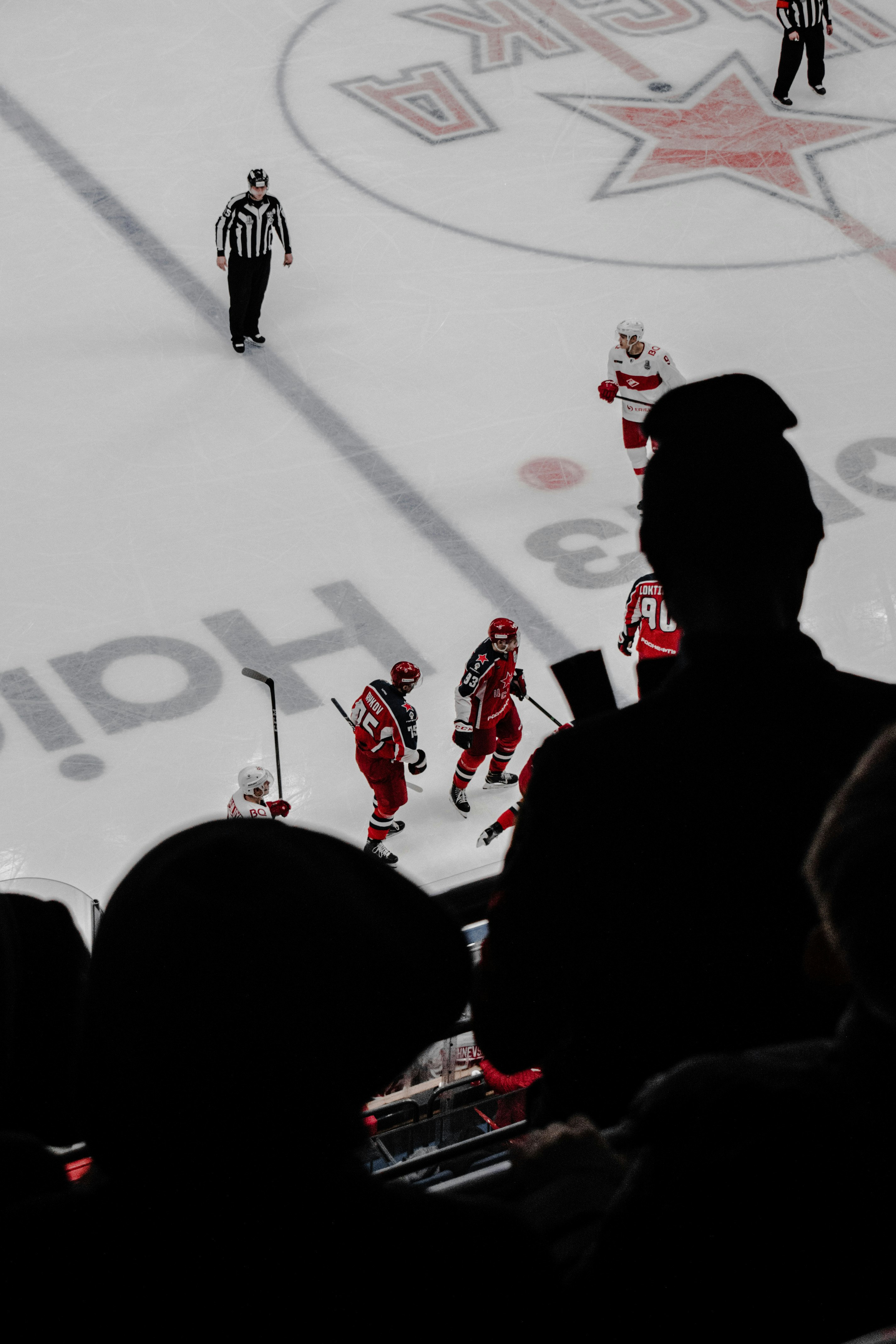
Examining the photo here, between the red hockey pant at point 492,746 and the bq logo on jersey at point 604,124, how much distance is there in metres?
4.93

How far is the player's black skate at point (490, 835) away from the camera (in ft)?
23.0

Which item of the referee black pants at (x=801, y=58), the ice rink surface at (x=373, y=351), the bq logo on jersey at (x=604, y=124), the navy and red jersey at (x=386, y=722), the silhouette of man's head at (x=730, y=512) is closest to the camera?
the silhouette of man's head at (x=730, y=512)

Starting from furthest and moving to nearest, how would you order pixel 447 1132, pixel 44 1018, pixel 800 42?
pixel 800 42, pixel 447 1132, pixel 44 1018

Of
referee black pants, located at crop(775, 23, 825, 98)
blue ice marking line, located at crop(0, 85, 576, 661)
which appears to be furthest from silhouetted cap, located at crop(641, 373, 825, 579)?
referee black pants, located at crop(775, 23, 825, 98)

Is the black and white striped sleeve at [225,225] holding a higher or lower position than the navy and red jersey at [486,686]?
higher

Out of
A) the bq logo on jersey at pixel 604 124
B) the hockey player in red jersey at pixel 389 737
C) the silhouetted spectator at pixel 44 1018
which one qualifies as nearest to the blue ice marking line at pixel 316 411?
the hockey player in red jersey at pixel 389 737

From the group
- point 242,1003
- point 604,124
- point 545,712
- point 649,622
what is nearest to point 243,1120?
point 242,1003

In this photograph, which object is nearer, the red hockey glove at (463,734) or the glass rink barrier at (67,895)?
the glass rink barrier at (67,895)

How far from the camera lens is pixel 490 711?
6.99 m

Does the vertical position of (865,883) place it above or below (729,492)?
below

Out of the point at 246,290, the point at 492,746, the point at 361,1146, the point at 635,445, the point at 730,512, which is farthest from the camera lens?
the point at 246,290

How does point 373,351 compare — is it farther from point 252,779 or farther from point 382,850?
point 252,779

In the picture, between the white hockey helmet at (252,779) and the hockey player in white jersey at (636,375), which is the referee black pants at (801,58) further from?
the white hockey helmet at (252,779)

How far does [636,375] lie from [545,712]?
225 cm
